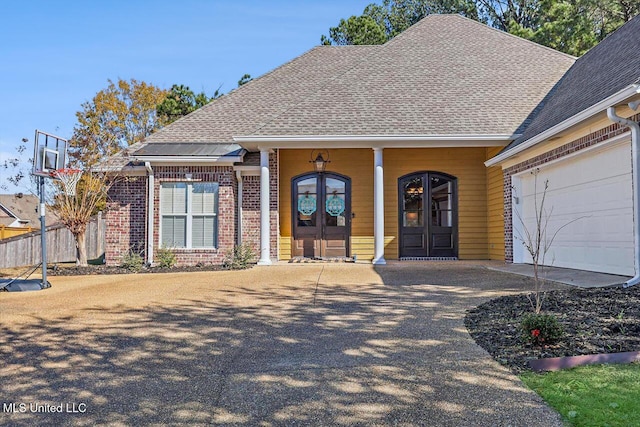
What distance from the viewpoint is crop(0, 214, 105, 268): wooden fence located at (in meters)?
16.0

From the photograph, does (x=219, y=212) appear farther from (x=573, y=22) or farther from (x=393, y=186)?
(x=573, y=22)

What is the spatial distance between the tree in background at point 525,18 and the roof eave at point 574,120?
42.8 feet

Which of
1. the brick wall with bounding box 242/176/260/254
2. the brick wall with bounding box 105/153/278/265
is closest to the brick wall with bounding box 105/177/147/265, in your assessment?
the brick wall with bounding box 105/153/278/265

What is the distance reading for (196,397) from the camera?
334 centimetres

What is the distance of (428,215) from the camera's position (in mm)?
12805

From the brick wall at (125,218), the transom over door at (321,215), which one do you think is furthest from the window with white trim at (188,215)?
the transom over door at (321,215)

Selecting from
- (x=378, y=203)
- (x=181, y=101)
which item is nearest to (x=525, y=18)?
(x=181, y=101)

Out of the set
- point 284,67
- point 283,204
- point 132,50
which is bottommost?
point 283,204

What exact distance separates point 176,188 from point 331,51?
746 centimetres

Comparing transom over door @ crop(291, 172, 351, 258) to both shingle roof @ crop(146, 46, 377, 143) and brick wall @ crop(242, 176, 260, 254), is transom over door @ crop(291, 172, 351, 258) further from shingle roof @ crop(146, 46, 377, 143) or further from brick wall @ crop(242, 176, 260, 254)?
shingle roof @ crop(146, 46, 377, 143)

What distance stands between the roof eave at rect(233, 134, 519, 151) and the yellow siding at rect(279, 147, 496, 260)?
1.61m

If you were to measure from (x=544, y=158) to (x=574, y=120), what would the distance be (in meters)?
1.98

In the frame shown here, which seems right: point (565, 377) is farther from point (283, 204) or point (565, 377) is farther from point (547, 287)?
point (283, 204)

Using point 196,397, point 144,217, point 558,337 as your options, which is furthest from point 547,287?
point 144,217
